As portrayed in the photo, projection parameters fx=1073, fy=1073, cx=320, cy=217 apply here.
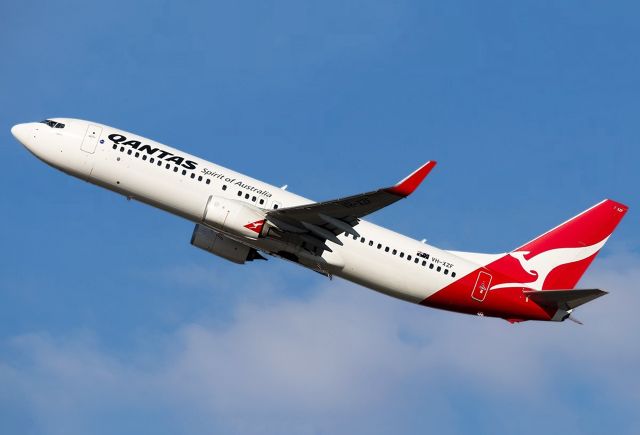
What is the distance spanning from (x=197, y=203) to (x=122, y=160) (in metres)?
4.35

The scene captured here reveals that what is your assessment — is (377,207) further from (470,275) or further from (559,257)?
(559,257)

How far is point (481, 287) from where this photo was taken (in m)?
55.8

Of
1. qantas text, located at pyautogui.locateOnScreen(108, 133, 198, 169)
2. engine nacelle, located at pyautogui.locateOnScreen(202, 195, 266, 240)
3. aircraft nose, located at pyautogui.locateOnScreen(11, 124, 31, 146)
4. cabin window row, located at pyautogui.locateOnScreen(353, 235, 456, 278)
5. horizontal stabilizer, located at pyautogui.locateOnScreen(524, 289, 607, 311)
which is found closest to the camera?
engine nacelle, located at pyautogui.locateOnScreen(202, 195, 266, 240)

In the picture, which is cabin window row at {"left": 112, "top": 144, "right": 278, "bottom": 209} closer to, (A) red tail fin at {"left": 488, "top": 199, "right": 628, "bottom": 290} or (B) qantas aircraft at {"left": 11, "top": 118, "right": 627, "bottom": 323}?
(B) qantas aircraft at {"left": 11, "top": 118, "right": 627, "bottom": 323}

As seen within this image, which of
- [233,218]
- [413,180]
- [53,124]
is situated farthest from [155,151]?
[413,180]

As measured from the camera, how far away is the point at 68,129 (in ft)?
177

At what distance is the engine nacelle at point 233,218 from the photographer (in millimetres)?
51531

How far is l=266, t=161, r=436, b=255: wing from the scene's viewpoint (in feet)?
155

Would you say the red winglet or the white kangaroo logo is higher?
the white kangaroo logo

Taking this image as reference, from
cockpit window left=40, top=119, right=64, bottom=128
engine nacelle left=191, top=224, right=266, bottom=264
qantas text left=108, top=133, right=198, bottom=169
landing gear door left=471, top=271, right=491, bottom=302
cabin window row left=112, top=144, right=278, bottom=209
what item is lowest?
engine nacelle left=191, top=224, right=266, bottom=264

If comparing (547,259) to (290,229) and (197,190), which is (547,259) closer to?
(290,229)

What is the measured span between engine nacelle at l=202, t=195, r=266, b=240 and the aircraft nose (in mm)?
10551

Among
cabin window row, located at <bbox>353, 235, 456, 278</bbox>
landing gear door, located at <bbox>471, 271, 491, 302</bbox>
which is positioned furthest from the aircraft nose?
landing gear door, located at <bbox>471, 271, 491, 302</bbox>

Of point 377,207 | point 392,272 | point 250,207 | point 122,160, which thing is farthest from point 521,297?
point 122,160
